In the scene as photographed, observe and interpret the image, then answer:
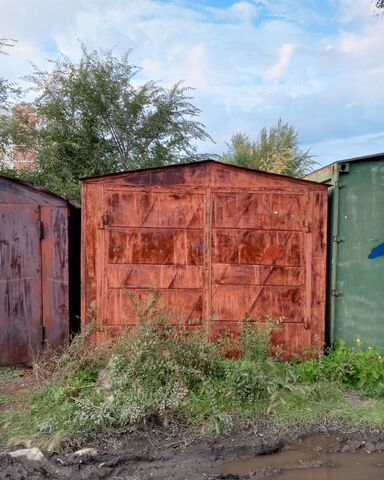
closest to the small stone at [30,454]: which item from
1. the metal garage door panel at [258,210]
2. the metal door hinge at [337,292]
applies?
the metal garage door panel at [258,210]

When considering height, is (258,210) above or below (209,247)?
above

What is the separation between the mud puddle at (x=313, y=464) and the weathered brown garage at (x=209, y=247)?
1.93m

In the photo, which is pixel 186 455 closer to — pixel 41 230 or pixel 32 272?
pixel 32 272

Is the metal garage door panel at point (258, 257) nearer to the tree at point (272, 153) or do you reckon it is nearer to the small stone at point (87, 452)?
the small stone at point (87, 452)

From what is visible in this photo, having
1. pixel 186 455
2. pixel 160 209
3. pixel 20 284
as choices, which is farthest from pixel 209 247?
pixel 186 455

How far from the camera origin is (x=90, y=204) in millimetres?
5625

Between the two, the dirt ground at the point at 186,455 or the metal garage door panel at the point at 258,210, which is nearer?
the dirt ground at the point at 186,455

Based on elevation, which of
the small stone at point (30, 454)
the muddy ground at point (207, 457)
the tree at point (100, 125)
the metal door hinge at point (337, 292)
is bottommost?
the muddy ground at point (207, 457)

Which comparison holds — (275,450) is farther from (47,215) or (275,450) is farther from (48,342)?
(47,215)

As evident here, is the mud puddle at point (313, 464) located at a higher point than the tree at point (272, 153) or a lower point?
lower

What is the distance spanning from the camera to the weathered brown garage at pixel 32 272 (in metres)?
5.68

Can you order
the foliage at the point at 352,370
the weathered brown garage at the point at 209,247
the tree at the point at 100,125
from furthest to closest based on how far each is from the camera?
the tree at the point at 100,125 < the weathered brown garage at the point at 209,247 < the foliage at the point at 352,370

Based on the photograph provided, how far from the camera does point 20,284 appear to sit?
572 centimetres

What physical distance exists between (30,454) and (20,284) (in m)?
2.54
